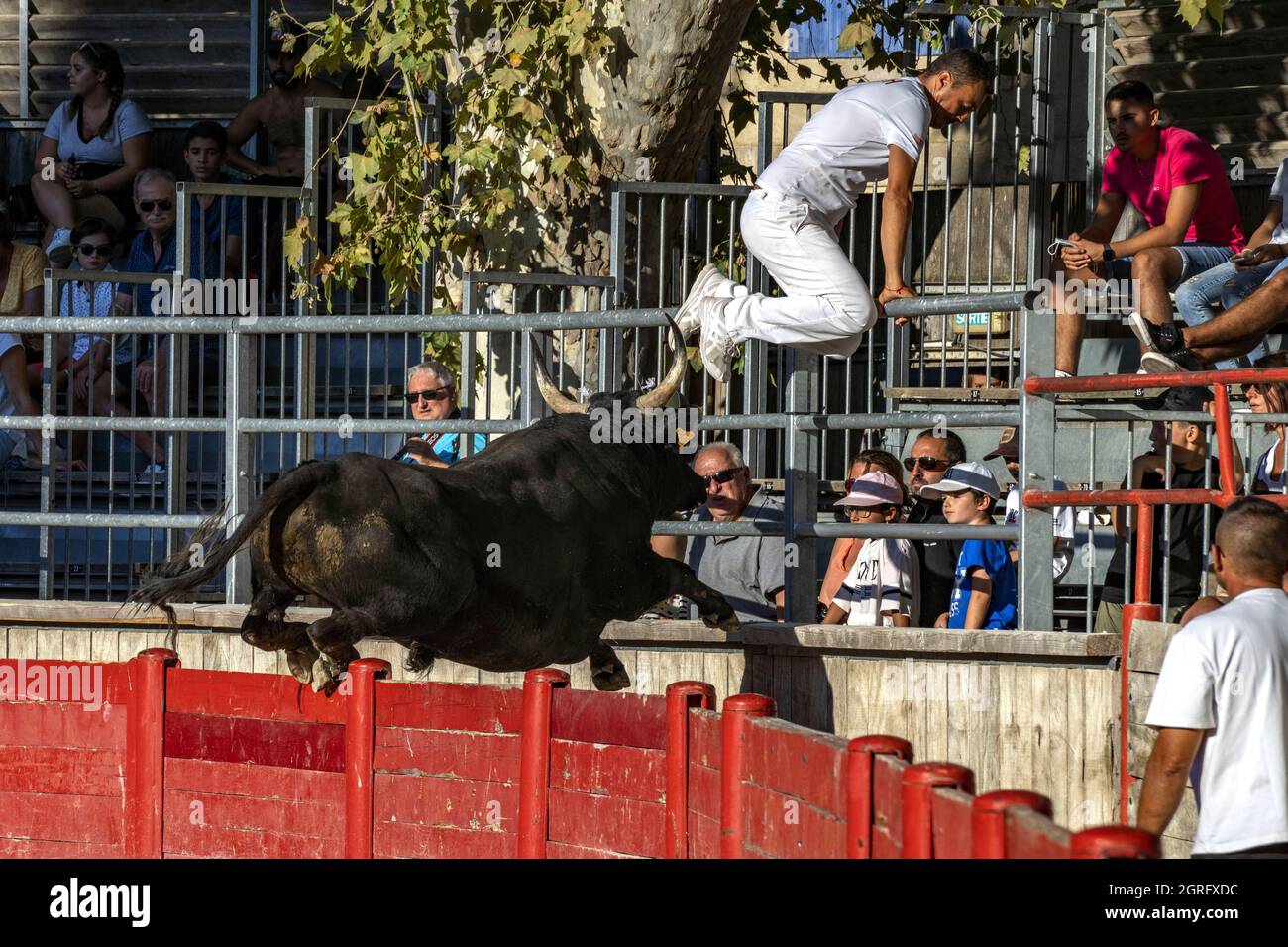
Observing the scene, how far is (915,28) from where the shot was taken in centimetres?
1203

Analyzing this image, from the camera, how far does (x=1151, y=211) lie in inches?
368

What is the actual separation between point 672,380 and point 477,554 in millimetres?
1260

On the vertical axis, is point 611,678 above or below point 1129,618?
below

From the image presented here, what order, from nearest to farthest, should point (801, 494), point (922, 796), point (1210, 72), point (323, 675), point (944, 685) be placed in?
point (922, 796), point (323, 675), point (944, 685), point (801, 494), point (1210, 72)

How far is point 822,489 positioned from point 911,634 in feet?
6.63

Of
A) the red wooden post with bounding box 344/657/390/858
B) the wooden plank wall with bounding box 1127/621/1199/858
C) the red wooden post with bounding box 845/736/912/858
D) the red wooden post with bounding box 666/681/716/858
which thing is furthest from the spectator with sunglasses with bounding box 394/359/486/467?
the red wooden post with bounding box 845/736/912/858

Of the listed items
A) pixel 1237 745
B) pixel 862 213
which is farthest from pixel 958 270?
pixel 1237 745

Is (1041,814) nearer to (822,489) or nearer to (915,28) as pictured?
(822,489)

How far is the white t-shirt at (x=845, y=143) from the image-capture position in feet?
25.0

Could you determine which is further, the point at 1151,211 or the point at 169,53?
the point at 169,53

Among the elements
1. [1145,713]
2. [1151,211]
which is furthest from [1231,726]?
[1151,211]

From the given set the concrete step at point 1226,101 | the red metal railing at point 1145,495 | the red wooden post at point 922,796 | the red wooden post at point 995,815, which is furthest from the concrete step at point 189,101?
the red wooden post at point 995,815

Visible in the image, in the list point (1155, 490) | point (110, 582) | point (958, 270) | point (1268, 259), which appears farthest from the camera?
point (958, 270)

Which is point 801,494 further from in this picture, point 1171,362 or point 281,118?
point 281,118
